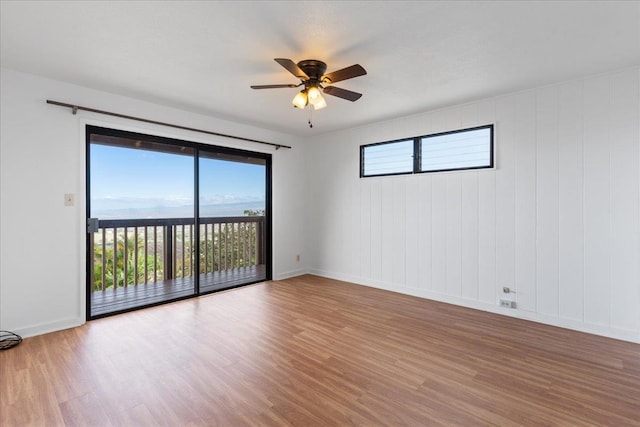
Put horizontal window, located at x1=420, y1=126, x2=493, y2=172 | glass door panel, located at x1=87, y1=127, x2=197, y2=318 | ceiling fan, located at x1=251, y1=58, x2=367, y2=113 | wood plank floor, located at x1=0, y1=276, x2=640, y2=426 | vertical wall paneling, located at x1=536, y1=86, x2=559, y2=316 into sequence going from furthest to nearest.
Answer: glass door panel, located at x1=87, y1=127, x2=197, y2=318 < horizontal window, located at x1=420, y1=126, x2=493, y2=172 < vertical wall paneling, located at x1=536, y1=86, x2=559, y2=316 < ceiling fan, located at x1=251, y1=58, x2=367, y2=113 < wood plank floor, located at x1=0, y1=276, x2=640, y2=426

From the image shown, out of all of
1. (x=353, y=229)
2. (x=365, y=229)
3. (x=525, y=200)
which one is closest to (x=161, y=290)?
(x=353, y=229)

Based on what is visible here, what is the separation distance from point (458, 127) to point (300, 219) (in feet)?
10.1

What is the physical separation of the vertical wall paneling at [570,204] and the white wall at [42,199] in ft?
16.0

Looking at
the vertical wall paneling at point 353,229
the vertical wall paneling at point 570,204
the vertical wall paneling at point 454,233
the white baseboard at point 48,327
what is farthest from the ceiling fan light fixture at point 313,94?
the white baseboard at point 48,327

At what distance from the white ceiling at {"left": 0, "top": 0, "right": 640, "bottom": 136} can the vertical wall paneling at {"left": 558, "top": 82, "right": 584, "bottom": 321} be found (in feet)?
1.13

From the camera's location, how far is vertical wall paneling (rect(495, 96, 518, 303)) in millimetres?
3525

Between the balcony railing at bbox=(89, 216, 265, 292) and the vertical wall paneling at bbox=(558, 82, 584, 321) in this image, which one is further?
the balcony railing at bbox=(89, 216, 265, 292)

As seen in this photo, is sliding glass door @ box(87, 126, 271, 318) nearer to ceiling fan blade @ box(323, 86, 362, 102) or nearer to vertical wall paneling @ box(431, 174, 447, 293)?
ceiling fan blade @ box(323, 86, 362, 102)

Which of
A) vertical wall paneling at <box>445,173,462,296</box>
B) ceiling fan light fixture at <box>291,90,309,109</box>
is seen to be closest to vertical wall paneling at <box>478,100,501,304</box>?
vertical wall paneling at <box>445,173,462,296</box>

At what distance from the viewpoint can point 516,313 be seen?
3.48 meters

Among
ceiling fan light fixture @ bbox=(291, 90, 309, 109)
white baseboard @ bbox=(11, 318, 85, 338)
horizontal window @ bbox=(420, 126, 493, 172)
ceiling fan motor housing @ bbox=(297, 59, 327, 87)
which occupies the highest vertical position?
ceiling fan motor housing @ bbox=(297, 59, 327, 87)

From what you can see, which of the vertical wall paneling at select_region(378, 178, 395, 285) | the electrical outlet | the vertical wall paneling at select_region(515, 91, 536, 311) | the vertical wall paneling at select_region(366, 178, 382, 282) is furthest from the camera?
the vertical wall paneling at select_region(366, 178, 382, 282)

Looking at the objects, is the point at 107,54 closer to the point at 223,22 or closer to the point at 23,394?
the point at 223,22

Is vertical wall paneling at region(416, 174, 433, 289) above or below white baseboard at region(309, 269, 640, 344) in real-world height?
above
